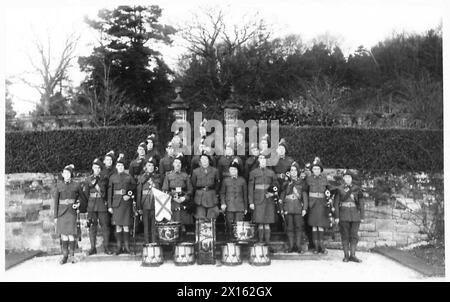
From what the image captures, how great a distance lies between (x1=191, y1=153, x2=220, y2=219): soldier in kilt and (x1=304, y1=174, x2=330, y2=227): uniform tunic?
1783 mm

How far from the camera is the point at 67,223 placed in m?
8.74

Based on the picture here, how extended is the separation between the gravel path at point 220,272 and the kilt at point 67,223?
2.09 feet

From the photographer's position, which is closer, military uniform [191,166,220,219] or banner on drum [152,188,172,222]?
banner on drum [152,188,172,222]

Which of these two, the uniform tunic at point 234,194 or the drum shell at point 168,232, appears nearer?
the drum shell at point 168,232

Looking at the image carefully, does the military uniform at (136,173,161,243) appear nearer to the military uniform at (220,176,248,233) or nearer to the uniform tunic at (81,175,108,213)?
the uniform tunic at (81,175,108,213)

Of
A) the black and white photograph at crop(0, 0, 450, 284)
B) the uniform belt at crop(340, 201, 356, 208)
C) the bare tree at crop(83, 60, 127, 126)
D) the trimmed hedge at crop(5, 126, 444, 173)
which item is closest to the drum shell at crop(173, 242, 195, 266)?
the black and white photograph at crop(0, 0, 450, 284)

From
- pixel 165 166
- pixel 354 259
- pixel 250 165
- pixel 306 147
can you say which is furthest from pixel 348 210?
pixel 165 166

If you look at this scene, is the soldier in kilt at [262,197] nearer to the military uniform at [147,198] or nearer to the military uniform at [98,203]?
the military uniform at [147,198]

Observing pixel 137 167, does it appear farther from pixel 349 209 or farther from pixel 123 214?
pixel 349 209

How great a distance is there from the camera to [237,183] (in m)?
8.82

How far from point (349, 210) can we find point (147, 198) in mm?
3899

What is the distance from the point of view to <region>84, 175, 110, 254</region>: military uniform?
29.6 feet

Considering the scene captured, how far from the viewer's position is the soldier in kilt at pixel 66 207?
8750 millimetres

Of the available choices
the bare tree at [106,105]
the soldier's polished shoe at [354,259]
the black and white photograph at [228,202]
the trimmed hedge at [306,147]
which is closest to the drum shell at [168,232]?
the black and white photograph at [228,202]
